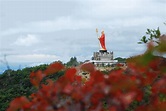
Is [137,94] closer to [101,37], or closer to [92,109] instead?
[92,109]

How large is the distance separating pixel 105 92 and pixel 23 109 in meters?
0.37

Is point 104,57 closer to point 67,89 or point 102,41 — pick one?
point 102,41

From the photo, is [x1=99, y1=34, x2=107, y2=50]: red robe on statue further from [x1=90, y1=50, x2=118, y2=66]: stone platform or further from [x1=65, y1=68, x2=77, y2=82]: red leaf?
[x1=65, y1=68, x2=77, y2=82]: red leaf

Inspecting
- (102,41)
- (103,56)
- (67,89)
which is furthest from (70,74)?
(102,41)

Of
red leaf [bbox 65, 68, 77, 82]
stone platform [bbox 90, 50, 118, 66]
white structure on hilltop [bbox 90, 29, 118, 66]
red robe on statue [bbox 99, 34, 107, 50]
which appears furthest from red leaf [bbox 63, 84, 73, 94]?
red robe on statue [bbox 99, 34, 107, 50]

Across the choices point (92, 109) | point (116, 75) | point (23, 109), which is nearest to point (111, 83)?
point (116, 75)

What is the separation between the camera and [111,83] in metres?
1.40

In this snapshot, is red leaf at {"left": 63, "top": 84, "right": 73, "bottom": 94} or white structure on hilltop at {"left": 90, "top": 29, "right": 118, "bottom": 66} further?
white structure on hilltop at {"left": 90, "top": 29, "right": 118, "bottom": 66}

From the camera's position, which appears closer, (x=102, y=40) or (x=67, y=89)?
(x=67, y=89)

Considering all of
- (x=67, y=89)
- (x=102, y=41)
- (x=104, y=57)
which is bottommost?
(x=104, y=57)

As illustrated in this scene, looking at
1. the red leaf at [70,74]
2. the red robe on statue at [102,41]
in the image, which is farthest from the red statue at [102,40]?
the red leaf at [70,74]

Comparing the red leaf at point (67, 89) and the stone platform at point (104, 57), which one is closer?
the red leaf at point (67, 89)

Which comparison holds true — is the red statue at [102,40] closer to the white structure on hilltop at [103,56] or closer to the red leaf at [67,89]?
the white structure on hilltop at [103,56]

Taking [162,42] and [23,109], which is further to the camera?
[23,109]
